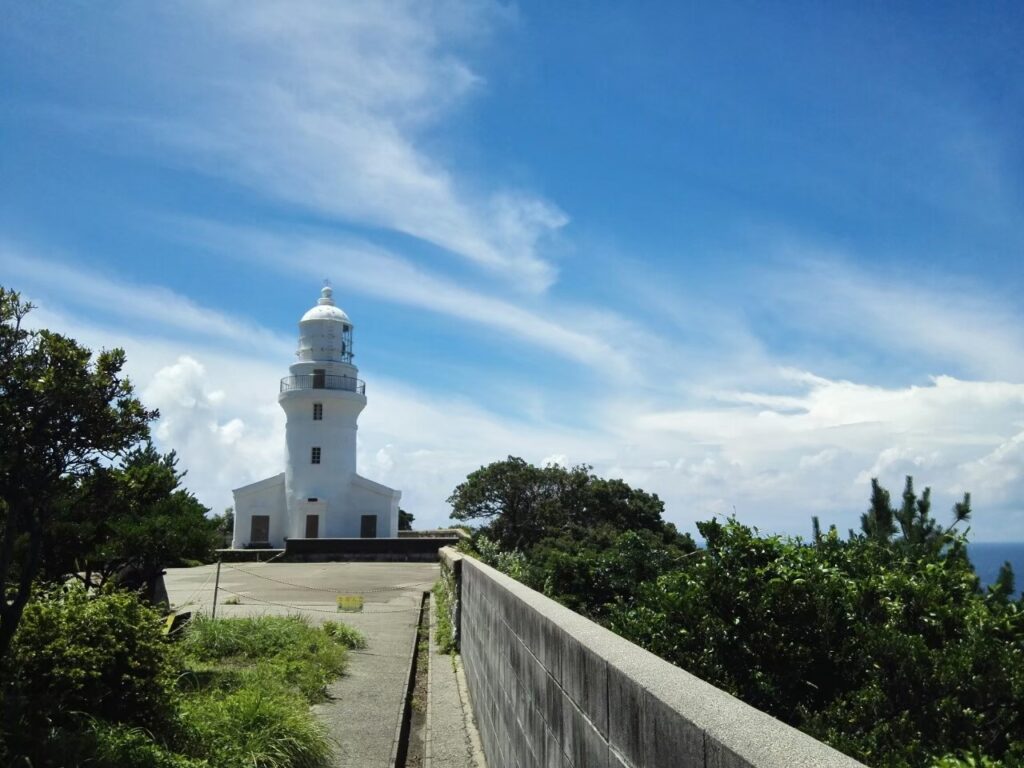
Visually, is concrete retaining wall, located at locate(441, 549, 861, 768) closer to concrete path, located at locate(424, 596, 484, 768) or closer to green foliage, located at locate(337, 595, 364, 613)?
concrete path, located at locate(424, 596, 484, 768)

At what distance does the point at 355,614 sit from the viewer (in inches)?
625

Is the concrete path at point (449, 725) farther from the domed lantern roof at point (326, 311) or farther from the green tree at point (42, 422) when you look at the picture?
the domed lantern roof at point (326, 311)

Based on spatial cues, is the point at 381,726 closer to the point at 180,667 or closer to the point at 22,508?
the point at 180,667

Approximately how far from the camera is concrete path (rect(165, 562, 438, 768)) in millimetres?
7836

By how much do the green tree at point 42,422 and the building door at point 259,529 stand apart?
3618 centimetres

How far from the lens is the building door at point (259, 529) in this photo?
136ft

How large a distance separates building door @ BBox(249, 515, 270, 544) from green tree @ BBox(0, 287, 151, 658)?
119ft

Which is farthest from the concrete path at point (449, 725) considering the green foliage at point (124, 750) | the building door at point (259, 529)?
the building door at point (259, 529)

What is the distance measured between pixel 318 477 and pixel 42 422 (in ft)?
117

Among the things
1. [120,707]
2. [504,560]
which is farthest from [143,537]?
[504,560]

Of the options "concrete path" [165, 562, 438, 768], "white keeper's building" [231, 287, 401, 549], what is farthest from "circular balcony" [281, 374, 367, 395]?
"concrete path" [165, 562, 438, 768]

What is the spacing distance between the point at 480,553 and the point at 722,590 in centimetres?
1413

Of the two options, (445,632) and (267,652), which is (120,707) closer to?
(267,652)

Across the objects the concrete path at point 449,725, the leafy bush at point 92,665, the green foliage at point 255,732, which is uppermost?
the leafy bush at point 92,665
